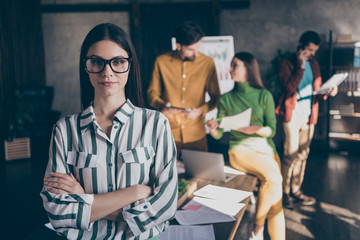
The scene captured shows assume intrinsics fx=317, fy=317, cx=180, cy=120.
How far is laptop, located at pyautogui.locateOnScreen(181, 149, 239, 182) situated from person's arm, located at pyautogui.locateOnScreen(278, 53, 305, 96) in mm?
1542

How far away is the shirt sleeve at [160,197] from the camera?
0.94m

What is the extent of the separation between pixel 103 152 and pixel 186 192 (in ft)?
2.26

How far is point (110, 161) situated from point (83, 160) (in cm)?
8

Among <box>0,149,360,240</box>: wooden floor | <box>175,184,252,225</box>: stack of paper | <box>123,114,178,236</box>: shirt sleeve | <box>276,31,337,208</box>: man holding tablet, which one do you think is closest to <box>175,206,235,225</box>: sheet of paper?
<box>175,184,252,225</box>: stack of paper

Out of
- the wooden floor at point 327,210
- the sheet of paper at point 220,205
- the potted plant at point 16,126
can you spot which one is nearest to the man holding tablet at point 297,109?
the wooden floor at point 327,210

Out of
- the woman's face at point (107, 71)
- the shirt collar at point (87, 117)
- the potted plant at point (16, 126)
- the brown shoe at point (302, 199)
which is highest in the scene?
the woman's face at point (107, 71)

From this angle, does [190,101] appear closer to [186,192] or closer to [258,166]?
[258,166]

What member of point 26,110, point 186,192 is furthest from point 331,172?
point 26,110

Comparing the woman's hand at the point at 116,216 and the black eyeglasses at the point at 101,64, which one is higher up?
the black eyeglasses at the point at 101,64

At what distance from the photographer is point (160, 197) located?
0.96 meters

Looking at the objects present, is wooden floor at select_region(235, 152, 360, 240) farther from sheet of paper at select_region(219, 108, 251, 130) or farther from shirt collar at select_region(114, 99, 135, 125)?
shirt collar at select_region(114, 99, 135, 125)

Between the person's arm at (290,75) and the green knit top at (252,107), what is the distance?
35.4 inches

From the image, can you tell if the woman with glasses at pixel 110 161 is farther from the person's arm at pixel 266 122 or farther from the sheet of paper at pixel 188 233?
the person's arm at pixel 266 122

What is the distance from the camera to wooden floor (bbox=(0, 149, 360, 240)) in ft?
8.70
